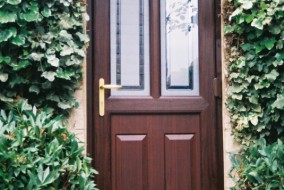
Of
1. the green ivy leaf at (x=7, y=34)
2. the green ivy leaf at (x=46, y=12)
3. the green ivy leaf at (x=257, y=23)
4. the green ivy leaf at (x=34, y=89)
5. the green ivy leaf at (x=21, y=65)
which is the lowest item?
the green ivy leaf at (x=34, y=89)

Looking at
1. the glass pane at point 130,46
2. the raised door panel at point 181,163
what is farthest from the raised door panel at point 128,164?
the glass pane at point 130,46

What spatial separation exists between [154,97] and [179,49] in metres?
0.38

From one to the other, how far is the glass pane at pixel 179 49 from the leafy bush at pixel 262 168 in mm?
633

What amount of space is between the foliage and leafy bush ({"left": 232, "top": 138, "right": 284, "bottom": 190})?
108cm

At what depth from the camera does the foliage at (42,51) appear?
254 centimetres

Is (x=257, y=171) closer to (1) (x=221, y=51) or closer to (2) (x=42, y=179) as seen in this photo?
(1) (x=221, y=51)

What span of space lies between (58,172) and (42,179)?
106 millimetres

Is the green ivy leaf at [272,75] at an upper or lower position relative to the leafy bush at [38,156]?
upper

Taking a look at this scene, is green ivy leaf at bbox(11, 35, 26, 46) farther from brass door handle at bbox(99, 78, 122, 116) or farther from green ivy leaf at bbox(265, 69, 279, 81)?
green ivy leaf at bbox(265, 69, 279, 81)

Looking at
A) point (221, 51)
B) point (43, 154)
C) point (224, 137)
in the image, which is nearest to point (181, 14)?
point (221, 51)

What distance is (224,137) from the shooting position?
2.96 meters

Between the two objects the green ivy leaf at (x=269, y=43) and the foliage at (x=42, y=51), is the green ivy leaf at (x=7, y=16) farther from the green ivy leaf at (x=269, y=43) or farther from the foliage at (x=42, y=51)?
the green ivy leaf at (x=269, y=43)

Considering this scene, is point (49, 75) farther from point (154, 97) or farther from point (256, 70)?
point (256, 70)

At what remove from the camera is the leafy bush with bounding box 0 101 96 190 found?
80.7 inches
